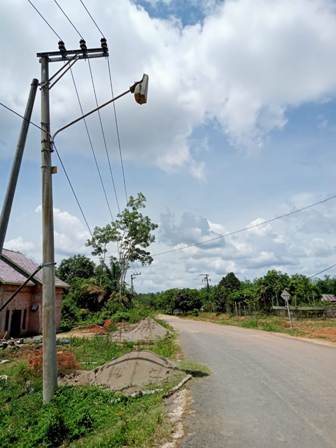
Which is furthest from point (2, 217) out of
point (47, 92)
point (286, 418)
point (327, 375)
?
point (327, 375)

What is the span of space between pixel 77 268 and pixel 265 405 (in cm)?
6115

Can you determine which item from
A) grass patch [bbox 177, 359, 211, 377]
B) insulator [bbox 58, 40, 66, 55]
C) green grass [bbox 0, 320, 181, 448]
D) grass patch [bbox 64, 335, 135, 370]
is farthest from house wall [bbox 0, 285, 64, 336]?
insulator [bbox 58, 40, 66, 55]

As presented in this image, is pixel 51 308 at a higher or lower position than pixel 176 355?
higher

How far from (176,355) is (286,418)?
857 cm

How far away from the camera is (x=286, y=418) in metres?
6.21

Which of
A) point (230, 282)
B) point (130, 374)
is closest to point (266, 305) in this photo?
point (230, 282)

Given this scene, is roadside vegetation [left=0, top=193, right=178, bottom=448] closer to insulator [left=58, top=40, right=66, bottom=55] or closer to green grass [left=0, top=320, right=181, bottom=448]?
green grass [left=0, top=320, right=181, bottom=448]

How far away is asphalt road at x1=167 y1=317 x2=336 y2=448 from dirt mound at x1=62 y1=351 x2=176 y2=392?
111 centimetres

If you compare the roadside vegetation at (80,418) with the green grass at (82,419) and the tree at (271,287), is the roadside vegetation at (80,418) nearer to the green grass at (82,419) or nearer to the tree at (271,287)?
the green grass at (82,419)

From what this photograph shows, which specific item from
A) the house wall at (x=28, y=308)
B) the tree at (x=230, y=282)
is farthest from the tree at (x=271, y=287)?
the house wall at (x=28, y=308)

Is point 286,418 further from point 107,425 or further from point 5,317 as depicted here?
point 5,317

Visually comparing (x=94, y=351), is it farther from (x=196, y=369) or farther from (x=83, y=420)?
(x=83, y=420)

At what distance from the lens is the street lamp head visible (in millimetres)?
7676

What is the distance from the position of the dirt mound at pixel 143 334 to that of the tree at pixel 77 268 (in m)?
40.9
